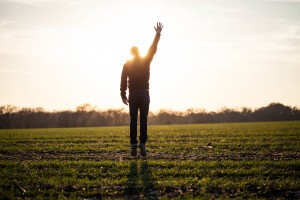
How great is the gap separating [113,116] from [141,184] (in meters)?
160

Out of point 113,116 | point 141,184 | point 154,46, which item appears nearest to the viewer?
point 141,184

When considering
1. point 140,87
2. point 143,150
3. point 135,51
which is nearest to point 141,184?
point 143,150

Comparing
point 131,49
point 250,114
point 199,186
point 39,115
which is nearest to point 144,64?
point 131,49

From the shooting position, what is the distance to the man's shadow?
5.48 meters

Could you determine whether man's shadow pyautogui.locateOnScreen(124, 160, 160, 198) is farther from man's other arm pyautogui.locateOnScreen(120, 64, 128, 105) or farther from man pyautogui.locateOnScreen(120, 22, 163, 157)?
man's other arm pyautogui.locateOnScreen(120, 64, 128, 105)

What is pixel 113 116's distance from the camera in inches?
6481

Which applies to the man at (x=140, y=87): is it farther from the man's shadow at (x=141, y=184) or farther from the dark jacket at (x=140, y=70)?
the man's shadow at (x=141, y=184)

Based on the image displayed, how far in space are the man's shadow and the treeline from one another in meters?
131

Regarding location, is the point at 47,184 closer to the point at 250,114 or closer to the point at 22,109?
the point at 22,109

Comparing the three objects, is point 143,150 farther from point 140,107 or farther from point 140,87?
point 140,87

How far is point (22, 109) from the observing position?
146 m

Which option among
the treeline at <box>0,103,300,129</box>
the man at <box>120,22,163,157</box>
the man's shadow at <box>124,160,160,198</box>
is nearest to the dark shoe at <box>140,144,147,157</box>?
the man at <box>120,22,163,157</box>

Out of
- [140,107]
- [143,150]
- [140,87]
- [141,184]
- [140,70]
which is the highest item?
[140,70]

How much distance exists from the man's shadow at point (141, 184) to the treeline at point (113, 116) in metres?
131
